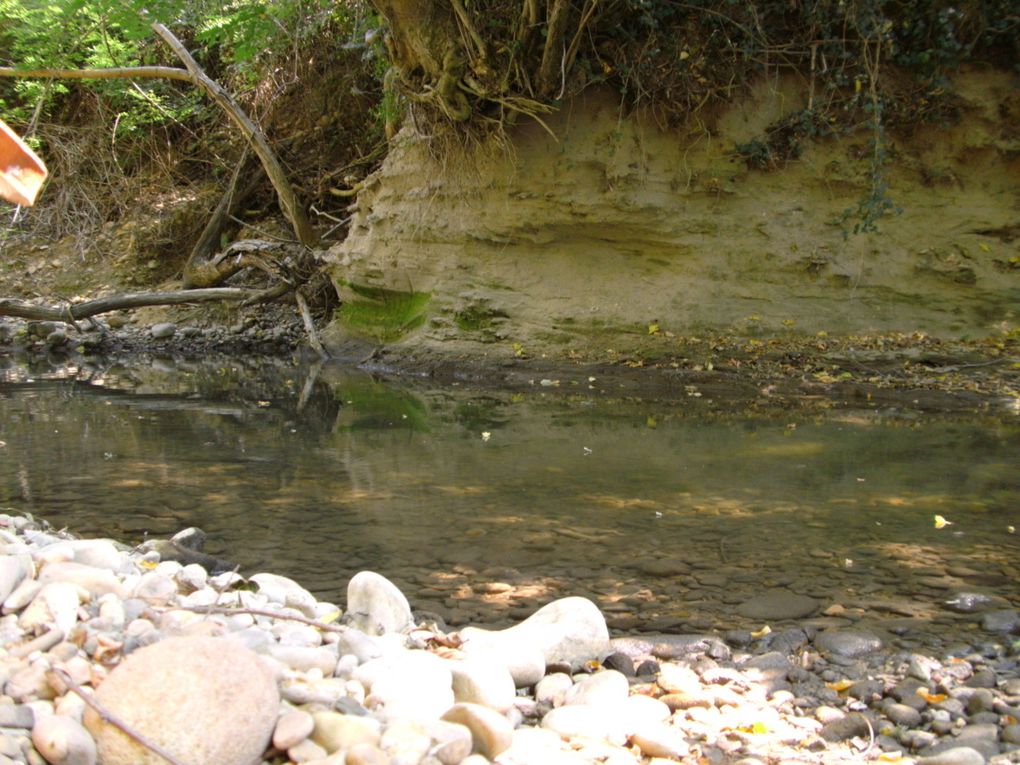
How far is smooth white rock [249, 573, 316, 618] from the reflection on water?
0.29 m

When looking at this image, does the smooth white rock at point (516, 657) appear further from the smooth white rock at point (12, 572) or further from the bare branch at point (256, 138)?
the bare branch at point (256, 138)

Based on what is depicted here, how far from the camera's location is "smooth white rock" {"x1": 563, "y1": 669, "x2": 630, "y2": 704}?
8.73 ft

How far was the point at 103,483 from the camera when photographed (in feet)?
17.0

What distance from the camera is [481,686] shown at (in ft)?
8.39

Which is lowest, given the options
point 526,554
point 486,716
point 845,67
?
point 526,554

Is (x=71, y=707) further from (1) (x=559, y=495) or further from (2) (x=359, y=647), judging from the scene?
(1) (x=559, y=495)

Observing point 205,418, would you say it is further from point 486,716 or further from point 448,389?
point 486,716

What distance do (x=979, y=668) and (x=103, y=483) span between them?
173 inches

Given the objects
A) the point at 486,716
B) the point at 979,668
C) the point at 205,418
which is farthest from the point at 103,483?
the point at 979,668

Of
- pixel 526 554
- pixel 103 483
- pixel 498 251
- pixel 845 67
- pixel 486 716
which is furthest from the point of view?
pixel 498 251

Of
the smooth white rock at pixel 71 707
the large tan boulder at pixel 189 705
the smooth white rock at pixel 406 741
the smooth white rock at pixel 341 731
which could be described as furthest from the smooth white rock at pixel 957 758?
the smooth white rock at pixel 71 707

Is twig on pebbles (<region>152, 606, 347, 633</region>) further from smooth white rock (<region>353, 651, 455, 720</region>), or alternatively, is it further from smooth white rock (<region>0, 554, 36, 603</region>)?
smooth white rock (<region>0, 554, 36, 603</region>)

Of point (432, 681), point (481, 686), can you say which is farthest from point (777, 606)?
point (432, 681)

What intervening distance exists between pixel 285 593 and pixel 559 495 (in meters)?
2.02
